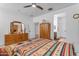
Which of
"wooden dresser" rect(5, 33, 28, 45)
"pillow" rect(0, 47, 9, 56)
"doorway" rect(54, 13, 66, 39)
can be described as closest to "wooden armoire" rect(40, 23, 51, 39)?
"doorway" rect(54, 13, 66, 39)

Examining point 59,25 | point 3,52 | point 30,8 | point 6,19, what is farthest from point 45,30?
point 3,52

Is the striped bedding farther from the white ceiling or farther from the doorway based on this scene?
the white ceiling

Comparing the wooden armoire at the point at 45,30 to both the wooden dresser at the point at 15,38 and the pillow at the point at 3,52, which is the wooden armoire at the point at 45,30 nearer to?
the wooden dresser at the point at 15,38

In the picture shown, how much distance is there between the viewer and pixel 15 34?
60.4 inches

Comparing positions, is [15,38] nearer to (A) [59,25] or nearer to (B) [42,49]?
(B) [42,49]

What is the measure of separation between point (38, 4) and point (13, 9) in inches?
15.0

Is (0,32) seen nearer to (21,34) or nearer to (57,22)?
(21,34)

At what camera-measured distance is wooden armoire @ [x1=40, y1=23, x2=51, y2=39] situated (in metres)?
1.56

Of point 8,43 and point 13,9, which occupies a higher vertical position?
point 13,9

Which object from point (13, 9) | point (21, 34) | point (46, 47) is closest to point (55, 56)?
point (46, 47)

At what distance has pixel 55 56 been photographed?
1.49 meters

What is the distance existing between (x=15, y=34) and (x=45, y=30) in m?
0.47

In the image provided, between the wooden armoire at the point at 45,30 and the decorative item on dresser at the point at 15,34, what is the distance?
0.83ft

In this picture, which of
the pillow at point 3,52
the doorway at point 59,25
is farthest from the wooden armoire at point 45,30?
the pillow at point 3,52
